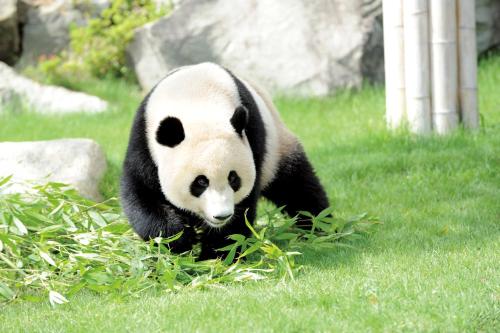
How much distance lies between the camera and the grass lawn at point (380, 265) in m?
3.19

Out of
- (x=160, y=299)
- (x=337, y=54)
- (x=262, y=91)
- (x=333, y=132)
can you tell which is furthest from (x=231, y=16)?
(x=160, y=299)

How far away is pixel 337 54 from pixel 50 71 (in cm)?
369

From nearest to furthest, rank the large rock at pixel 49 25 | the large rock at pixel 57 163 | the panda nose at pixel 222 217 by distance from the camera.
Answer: the panda nose at pixel 222 217 < the large rock at pixel 57 163 < the large rock at pixel 49 25

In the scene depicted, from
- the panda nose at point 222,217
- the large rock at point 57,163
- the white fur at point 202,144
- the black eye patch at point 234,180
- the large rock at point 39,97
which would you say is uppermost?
the white fur at point 202,144

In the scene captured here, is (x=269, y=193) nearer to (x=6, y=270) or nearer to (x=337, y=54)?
(x=6, y=270)

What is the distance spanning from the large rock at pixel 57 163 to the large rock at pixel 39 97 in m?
3.64

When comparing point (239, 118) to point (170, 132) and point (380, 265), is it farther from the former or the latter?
point (380, 265)

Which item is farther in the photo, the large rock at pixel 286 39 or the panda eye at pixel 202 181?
the large rock at pixel 286 39

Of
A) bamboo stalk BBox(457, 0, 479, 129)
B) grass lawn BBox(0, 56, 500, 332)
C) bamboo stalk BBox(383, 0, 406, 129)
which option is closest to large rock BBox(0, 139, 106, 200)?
grass lawn BBox(0, 56, 500, 332)

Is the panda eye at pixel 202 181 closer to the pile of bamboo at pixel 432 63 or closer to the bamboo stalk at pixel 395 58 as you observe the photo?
the pile of bamboo at pixel 432 63

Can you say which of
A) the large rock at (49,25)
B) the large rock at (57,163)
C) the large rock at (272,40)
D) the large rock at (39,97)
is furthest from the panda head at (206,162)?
the large rock at (49,25)

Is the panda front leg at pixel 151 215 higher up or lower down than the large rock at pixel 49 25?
lower down

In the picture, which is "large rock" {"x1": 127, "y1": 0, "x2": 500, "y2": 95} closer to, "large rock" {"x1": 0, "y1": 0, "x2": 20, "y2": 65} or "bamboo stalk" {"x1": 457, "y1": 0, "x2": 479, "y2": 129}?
"large rock" {"x1": 0, "y1": 0, "x2": 20, "y2": 65}

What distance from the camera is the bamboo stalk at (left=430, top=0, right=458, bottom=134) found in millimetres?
6402
